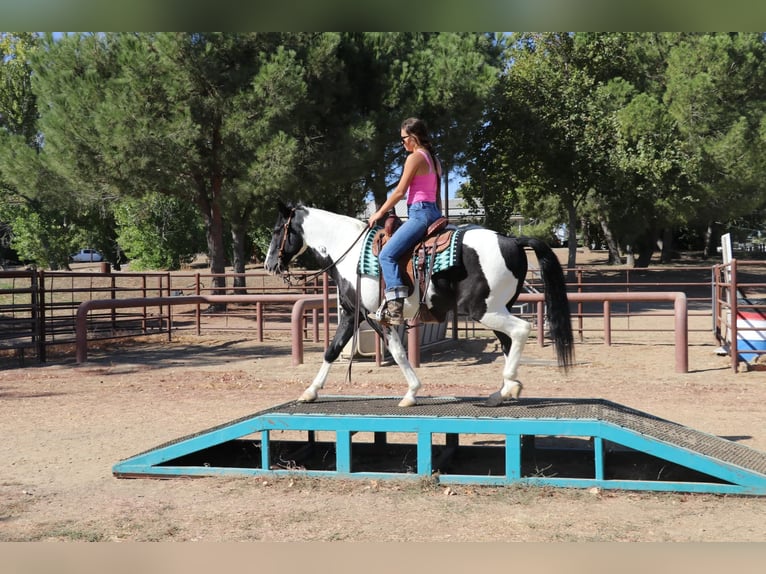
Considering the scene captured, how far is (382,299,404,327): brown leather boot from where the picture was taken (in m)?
6.23

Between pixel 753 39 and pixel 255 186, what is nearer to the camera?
pixel 255 186

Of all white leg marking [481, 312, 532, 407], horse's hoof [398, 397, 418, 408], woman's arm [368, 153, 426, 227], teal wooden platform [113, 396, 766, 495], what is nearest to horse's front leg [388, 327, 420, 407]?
horse's hoof [398, 397, 418, 408]

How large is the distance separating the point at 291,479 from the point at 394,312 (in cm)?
150

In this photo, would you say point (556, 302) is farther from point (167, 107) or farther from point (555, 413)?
point (167, 107)

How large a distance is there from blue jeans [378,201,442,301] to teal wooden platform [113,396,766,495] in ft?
3.12

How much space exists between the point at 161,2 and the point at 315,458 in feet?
13.3

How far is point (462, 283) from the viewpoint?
20.6ft

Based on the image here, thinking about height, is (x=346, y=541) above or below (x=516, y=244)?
below

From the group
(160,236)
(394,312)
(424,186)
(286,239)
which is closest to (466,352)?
(286,239)

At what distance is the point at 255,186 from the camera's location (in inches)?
808

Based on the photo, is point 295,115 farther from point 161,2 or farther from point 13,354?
point 161,2

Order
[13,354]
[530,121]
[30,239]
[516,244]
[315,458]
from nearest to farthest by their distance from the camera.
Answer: [516,244] < [315,458] < [13,354] < [530,121] < [30,239]

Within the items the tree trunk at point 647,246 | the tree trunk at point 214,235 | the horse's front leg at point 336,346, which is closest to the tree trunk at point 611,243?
the tree trunk at point 647,246

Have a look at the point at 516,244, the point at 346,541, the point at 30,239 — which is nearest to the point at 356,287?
the point at 516,244
